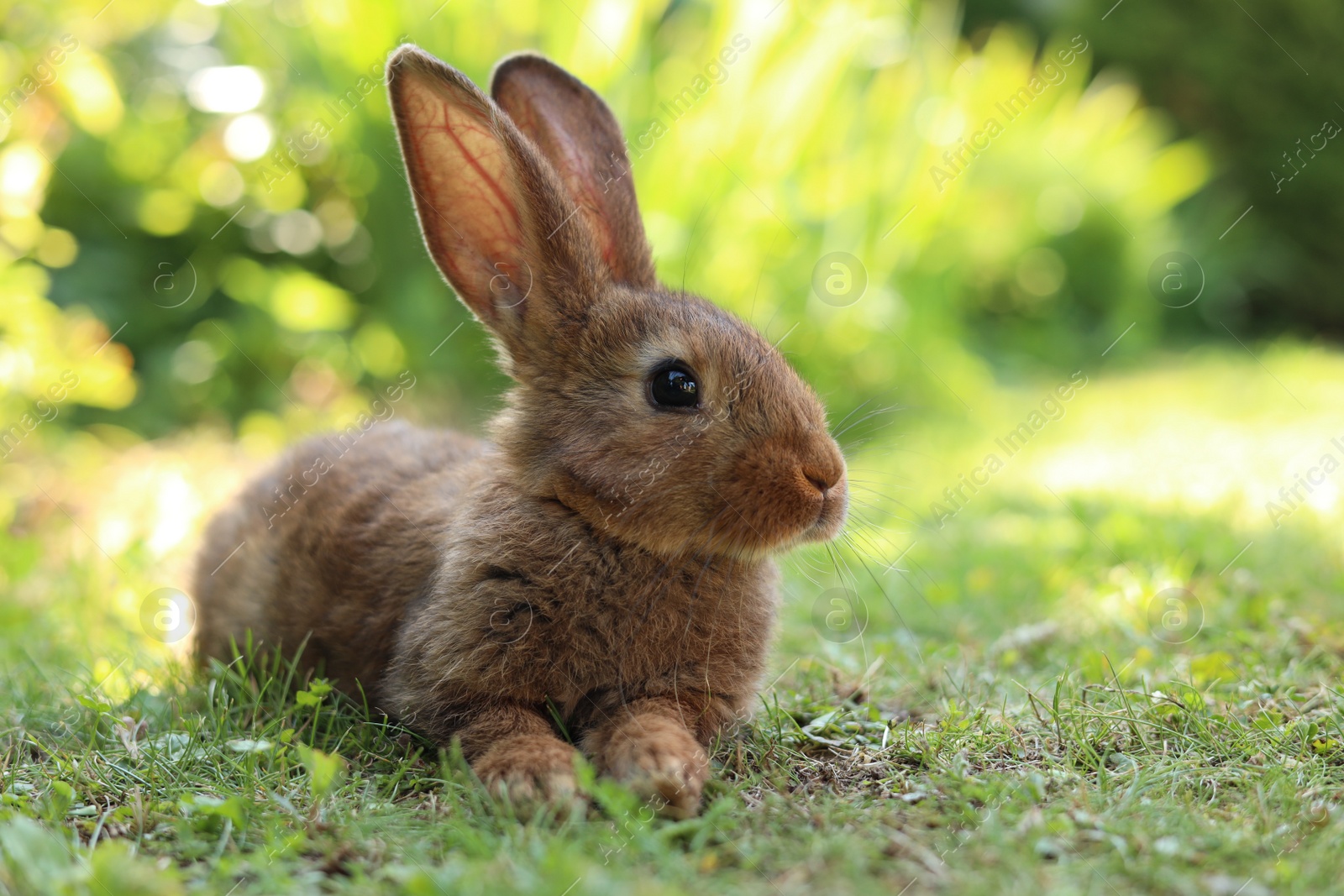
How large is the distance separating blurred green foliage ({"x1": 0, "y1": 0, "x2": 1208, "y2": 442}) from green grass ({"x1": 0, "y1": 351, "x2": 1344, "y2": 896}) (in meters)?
2.68

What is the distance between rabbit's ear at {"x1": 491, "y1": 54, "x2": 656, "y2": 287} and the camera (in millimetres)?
3602

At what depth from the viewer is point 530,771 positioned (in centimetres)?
260

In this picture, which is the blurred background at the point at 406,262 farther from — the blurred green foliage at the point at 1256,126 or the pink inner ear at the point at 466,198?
the blurred green foliage at the point at 1256,126

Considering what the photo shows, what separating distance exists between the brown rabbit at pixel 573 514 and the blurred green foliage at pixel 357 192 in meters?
3.73

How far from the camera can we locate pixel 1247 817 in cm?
247

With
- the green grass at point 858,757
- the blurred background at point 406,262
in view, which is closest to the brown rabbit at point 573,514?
the green grass at point 858,757

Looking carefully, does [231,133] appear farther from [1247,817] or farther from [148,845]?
[1247,817]

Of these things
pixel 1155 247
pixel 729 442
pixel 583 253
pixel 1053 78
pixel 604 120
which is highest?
pixel 1053 78

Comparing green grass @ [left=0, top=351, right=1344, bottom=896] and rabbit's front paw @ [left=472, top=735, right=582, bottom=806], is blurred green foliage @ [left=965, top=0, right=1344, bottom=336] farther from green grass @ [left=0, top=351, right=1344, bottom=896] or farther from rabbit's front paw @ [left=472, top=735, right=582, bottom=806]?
rabbit's front paw @ [left=472, top=735, right=582, bottom=806]

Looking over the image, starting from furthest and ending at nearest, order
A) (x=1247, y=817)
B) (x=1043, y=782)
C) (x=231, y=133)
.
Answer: (x=231, y=133) < (x=1043, y=782) < (x=1247, y=817)

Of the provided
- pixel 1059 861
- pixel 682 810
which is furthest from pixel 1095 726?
pixel 682 810

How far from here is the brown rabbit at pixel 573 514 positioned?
2879 mm

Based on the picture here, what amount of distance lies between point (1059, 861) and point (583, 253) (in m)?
2.03

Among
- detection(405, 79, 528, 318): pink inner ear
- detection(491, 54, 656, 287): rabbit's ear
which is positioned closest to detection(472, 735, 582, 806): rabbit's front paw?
detection(405, 79, 528, 318): pink inner ear
